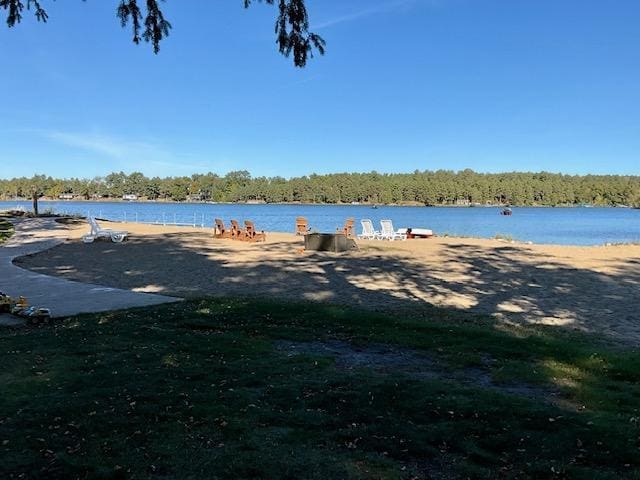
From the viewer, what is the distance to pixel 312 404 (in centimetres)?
377

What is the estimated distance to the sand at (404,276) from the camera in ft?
28.0

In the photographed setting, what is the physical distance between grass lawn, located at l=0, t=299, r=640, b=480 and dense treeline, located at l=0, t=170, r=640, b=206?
450ft

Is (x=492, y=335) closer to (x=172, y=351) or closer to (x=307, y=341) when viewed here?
(x=307, y=341)

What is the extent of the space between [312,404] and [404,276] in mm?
8642

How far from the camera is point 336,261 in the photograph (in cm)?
1502

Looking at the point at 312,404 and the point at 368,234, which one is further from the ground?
the point at 312,404

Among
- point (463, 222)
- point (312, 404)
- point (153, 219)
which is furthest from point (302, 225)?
point (153, 219)

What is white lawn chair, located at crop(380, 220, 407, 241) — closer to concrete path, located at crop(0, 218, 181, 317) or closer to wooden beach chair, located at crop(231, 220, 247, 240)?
wooden beach chair, located at crop(231, 220, 247, 240)

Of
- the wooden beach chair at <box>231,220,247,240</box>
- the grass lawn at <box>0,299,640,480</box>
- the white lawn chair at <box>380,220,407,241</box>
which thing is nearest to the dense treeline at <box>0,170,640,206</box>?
the white lawn chair at <box>380,220,407,241</box>

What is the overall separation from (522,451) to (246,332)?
361 cm

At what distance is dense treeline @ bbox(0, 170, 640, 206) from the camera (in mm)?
141000

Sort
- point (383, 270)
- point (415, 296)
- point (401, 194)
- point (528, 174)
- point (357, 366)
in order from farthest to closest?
point (528, 174)
point (401, 194)
point (383, 270)
point (415, 296)
point (357, 366)

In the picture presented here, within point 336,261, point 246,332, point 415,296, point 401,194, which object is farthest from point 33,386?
point 401,194

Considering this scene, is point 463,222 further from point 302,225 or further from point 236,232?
point 236,232
